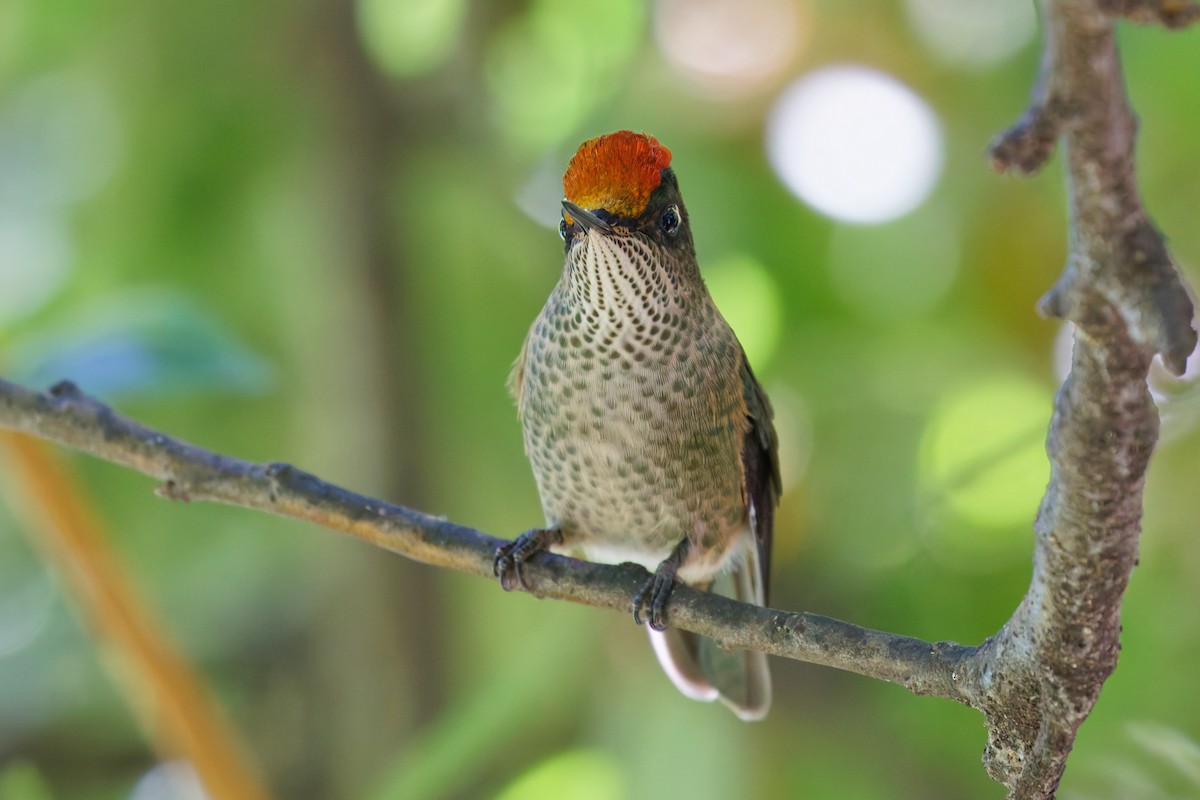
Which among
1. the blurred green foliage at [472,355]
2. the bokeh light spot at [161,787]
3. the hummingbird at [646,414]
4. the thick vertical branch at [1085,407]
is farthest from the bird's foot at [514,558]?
the bokeh light spot at [161,787]

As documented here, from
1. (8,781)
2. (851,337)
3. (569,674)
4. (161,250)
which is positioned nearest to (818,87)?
(851,337)

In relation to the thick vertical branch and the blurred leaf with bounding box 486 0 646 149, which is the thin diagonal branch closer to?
the thick vertical branch

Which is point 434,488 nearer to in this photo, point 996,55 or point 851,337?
point 851,337

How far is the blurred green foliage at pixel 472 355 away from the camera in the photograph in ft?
6.56

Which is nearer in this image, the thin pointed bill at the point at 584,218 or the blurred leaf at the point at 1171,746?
the thin pointed bill at the point at 584,218

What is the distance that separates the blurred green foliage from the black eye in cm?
68

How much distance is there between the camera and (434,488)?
8.16 feet

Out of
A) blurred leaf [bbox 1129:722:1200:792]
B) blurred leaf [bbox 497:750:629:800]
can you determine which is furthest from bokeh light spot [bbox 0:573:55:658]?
blurred leaf [bbox 1129:722:1200:792]

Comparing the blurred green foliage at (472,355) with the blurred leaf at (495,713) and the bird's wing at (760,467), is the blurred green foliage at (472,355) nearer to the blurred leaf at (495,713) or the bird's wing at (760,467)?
the blurred leaf at (495,713)

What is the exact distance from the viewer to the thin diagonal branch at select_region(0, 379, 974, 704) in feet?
3.88

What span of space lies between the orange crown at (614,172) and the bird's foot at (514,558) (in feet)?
1.34

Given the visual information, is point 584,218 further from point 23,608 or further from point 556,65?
point 23,608

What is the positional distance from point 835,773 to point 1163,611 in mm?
Answer: 605

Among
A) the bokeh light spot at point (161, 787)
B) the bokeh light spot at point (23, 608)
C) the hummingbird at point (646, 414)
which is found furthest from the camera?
the bokeh light spot at point (23, 608)
